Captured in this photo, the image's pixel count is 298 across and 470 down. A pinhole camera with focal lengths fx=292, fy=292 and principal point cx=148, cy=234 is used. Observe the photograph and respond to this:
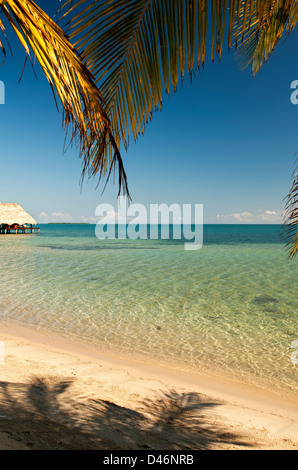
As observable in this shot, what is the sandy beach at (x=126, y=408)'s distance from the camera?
239 centimetres

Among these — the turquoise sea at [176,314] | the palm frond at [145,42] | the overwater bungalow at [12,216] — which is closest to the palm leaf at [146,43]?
→ the palm frond at [145,42]

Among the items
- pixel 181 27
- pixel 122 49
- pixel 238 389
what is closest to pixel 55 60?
pixel 122 49

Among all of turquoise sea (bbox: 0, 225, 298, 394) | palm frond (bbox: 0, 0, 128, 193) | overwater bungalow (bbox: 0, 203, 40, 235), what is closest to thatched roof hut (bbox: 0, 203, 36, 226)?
overwater bungalow (bbox: 0, 203, 40, 235)

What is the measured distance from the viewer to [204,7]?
6.23ft

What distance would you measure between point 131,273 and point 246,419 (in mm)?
11031

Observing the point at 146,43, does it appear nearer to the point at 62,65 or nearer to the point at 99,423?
the point at 62,65

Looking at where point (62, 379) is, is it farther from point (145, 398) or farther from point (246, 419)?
point (246, 419)

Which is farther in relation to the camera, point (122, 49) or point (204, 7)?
point (122, 49)

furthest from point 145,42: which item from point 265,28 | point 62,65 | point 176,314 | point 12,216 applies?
point 12,216

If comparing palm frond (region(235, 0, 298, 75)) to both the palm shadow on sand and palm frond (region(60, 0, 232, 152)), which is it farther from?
the palm shadow on sand

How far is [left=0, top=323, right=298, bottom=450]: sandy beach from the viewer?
239cm

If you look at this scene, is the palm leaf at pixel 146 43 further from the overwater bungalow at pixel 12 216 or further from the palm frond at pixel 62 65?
the overwater bungalow at pixel 12 216

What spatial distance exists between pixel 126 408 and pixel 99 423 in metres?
0.51

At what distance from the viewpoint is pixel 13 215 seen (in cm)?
4419
